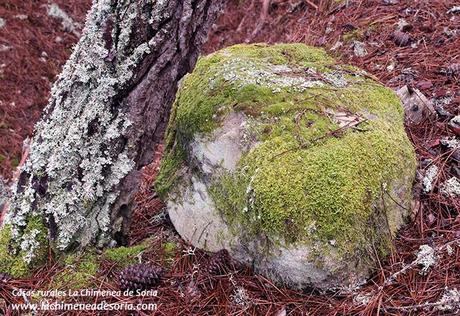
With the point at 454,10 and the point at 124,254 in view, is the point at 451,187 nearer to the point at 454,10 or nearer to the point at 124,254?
the point at 124,254

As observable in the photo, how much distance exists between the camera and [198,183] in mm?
2566

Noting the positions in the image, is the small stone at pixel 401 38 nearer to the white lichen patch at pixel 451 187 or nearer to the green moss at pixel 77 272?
the white lichen patch at pixel 451 187

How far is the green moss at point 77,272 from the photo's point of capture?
2416 millimetres

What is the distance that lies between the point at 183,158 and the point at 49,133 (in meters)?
0.71

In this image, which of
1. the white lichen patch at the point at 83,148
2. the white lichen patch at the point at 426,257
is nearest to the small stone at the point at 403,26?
the white lichen patch at the point at 426,257

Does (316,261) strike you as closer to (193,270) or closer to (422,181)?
(193,270)

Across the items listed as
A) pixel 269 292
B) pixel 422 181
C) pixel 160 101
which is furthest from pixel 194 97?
pixel 422 181

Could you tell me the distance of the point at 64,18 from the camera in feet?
20.9

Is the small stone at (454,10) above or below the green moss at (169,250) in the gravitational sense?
above

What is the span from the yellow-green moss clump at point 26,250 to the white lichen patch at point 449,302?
1.90 meters

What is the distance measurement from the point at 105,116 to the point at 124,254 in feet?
2.38

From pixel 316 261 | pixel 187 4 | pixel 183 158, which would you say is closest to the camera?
pixel 316 261

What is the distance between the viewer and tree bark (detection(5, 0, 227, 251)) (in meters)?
2.31

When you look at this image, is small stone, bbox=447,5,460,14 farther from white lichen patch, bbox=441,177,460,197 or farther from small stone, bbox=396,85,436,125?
white lichen patch, bbox=441,177,460,197
